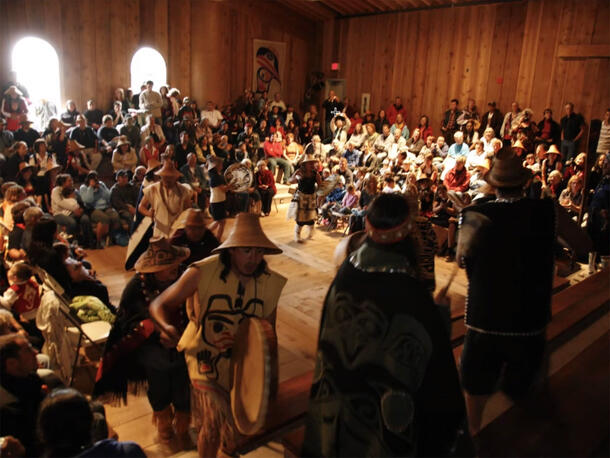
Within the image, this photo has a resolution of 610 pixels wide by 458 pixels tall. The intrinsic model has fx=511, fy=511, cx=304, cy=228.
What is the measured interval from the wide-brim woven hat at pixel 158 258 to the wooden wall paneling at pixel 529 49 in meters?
12.0

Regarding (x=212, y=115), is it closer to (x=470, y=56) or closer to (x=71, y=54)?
(x=71, y=54)

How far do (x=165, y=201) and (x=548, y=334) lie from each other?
381 centimetres

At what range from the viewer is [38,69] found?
1209 cm

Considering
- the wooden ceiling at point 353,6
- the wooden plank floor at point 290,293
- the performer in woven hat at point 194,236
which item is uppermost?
the wooden ceiling at point 353,6

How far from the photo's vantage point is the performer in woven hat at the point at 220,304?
2.47 m

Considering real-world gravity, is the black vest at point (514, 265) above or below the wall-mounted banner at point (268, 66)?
below

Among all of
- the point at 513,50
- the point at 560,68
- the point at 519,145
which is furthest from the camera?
the point at 513,50

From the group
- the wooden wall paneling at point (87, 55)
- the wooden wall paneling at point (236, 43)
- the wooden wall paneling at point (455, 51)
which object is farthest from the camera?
the wooden wall paneling at point (236, 43)

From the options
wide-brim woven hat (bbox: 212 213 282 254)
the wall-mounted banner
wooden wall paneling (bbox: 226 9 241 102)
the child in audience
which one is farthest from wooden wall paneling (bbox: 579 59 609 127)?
the child in audience

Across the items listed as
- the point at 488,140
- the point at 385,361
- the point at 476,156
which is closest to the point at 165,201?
the point at 385,361

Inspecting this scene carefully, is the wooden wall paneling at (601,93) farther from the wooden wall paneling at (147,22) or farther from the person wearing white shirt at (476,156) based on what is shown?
the wooden wall paneling at (147,22)

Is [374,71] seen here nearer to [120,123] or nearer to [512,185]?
[120,123]

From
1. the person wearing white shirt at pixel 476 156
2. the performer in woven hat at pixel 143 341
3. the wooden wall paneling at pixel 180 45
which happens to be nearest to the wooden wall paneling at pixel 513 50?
the person wearing white shirt at pixel 476 156

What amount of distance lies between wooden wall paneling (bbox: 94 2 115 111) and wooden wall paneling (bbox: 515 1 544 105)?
10.2 m
